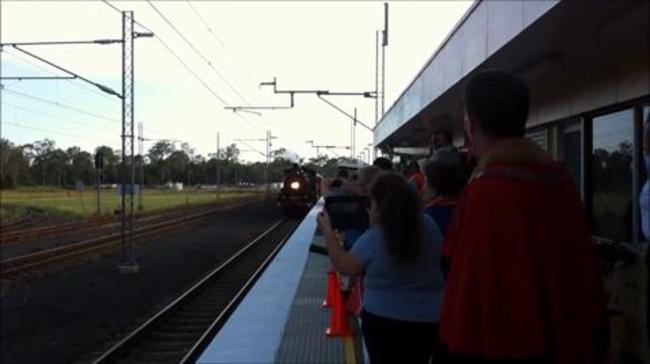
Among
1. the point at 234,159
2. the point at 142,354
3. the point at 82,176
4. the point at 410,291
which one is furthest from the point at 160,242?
the point at 234,159

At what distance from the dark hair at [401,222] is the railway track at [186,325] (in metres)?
8.11

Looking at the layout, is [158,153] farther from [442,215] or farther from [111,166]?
[442,215]

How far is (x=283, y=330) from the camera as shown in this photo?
27.5 ft

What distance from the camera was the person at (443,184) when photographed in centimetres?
457

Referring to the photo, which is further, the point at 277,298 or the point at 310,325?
the point at 277,298

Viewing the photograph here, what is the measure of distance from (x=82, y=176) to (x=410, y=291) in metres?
137

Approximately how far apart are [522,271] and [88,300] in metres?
17.5

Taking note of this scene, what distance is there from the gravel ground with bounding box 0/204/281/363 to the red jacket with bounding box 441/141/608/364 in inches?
461

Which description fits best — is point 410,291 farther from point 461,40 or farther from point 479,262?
point 461,40

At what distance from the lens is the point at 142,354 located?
13.2 m

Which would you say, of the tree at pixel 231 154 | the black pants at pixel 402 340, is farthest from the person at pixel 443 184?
the tree at pixel 231 154

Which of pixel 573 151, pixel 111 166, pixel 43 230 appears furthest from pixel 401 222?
pixel 111 166

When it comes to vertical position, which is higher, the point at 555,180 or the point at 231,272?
the point at 555,180

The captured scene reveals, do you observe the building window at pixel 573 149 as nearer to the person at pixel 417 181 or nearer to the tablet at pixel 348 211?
the person at pixel 417 181
